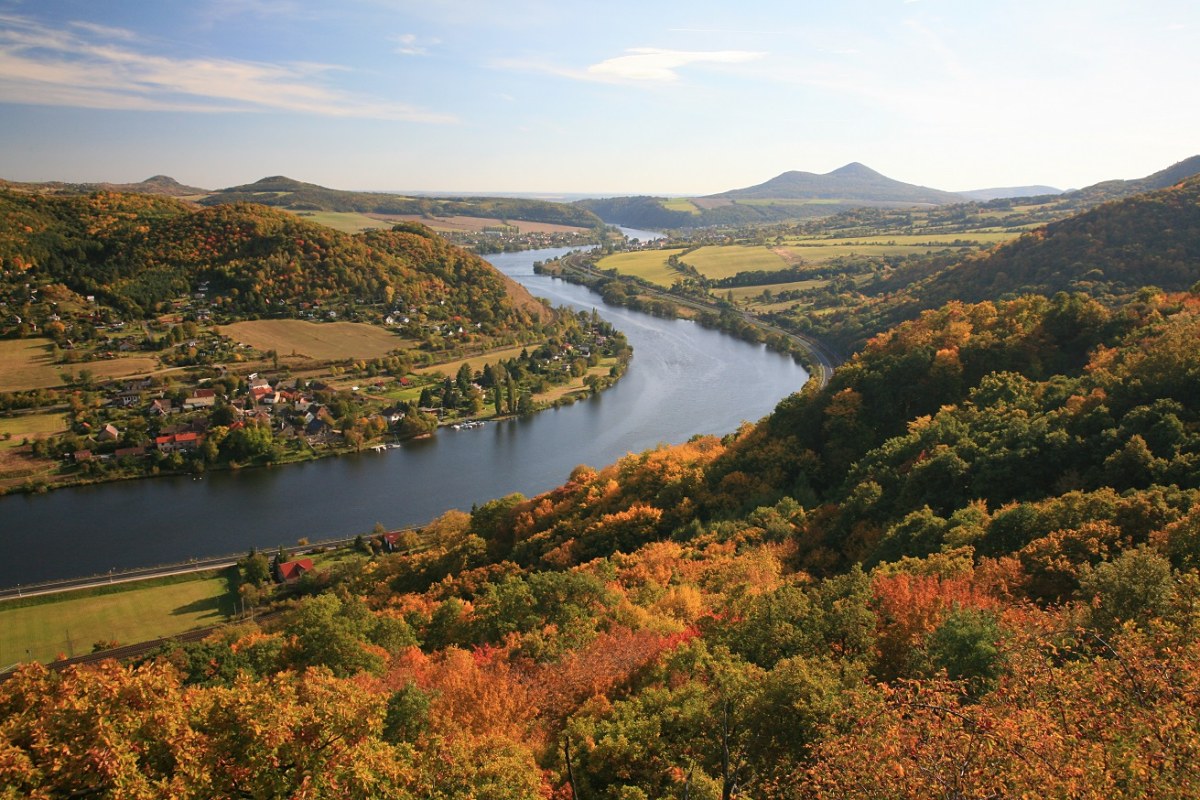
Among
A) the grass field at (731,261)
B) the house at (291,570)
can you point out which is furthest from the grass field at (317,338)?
the grass field at (731,261)

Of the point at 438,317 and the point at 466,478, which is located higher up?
Answer: the point at 438,317

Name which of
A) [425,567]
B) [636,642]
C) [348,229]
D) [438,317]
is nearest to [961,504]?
[636,642]

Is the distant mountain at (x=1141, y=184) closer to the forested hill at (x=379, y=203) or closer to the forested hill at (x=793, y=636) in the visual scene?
the forested hill at (x=793, y=636)

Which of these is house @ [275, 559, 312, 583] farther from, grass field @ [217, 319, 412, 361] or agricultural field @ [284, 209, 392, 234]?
agricultural field @ [284, 209, 392, 234]

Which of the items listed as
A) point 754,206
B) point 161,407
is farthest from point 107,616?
point 754,206

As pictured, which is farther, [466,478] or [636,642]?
[466,478]

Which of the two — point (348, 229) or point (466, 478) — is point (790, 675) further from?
point (348, 229)
